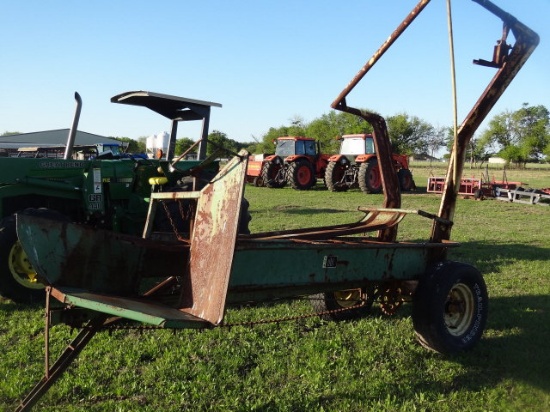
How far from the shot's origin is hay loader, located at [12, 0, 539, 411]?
2.81 metres

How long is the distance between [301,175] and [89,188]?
1575 centimetres

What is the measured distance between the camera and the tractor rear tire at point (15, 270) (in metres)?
5.16

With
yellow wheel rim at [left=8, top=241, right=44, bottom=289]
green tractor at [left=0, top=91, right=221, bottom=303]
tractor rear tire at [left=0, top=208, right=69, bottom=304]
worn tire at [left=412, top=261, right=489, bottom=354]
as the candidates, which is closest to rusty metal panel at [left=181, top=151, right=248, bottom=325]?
worn tire at [left=412, top=261, right=489, bottom=354]

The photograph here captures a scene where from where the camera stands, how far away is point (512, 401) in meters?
3.28

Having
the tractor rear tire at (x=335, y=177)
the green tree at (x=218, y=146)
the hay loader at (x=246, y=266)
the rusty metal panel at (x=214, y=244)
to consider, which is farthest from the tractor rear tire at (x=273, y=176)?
the rusty metal panel at (x=214, y=244)

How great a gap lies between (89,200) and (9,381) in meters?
3.29

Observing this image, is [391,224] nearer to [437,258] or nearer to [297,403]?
[437,258]

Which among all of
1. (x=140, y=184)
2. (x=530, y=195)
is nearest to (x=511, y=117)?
(x=530, y=195)

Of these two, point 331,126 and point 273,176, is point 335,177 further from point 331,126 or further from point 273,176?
point 331,126

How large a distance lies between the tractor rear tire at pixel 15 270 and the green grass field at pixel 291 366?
16 cm

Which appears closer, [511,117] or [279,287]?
[279,287]

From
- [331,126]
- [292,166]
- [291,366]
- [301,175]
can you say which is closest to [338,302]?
[291,366]

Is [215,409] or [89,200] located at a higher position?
[89,200]

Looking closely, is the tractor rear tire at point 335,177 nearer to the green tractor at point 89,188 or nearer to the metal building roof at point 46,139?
the green tractor at point 89,188
